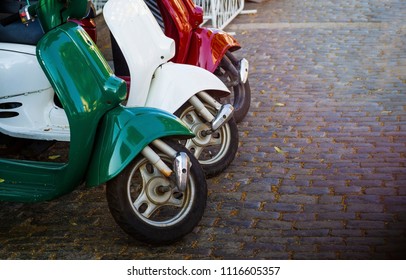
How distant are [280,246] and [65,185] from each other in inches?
48.4

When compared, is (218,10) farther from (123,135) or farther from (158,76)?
(123,135)

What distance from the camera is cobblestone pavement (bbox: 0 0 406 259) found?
4.46 meters

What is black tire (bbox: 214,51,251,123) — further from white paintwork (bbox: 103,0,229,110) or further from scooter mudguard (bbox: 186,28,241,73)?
white paintwork (bbox: 103,0,229,110)

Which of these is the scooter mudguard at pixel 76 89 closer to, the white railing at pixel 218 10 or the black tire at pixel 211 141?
the black tire at pixel 211 141

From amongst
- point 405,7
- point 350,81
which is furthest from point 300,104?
point 405,7

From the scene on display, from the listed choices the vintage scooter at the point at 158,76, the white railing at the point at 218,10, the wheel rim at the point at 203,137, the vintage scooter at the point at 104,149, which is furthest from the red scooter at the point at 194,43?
the white railing at the point at 218,10

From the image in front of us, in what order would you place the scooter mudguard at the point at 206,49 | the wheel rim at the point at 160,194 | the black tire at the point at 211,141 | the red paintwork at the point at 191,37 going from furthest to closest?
the scooter mudguard at the point at 206,49, the red paintwork at the point at 191,37, the black tire at the point at 211,141, the wheel rim at the point at 160,194

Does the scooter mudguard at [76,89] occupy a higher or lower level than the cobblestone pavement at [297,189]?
higher

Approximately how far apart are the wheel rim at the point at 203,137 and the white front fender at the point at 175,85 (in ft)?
0.58

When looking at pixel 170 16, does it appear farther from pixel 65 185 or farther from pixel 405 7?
pixel 405 7

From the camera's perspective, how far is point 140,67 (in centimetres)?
517

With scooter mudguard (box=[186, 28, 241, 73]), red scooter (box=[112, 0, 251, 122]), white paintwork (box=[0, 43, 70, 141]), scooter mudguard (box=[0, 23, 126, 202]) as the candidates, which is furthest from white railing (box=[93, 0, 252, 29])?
scooter mudguard (box=[0, 23, 126, 202])

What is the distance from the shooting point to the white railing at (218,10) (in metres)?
10.0

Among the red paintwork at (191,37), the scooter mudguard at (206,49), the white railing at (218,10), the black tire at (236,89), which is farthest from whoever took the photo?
the white railing at (218,10)
